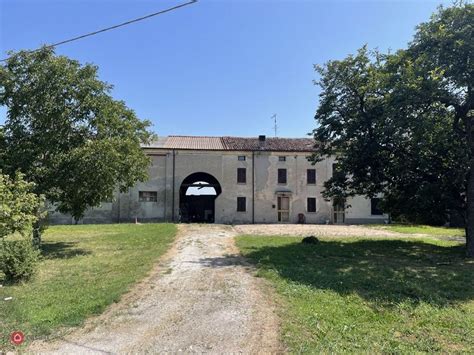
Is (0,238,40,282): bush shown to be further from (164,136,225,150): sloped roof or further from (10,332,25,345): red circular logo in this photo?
(164,136,225,150): sloped roof

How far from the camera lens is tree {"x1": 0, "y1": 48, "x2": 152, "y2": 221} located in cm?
1416

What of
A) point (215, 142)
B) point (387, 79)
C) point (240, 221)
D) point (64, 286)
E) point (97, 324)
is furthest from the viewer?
point (215, 142)

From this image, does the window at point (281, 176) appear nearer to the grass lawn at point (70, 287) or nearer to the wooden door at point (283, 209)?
the wooden door at point (283, 209)

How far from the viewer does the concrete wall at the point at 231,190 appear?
3441cm

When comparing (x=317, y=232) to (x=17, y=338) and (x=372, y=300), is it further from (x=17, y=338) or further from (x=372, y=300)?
(x=17, y=338)

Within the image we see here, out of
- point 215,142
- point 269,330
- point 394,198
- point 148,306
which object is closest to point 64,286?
point 148,306

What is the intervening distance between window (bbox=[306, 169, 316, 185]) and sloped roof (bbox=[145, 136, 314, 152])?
193cm

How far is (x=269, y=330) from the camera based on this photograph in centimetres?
588

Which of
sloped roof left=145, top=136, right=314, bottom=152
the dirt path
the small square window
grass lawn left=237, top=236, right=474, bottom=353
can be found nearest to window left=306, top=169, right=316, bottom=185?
the small square window

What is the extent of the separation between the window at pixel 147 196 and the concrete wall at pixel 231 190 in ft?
0.89

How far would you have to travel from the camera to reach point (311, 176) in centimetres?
3678

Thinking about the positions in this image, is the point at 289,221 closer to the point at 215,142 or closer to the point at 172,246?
the point at 215,142

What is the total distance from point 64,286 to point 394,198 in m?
13.7

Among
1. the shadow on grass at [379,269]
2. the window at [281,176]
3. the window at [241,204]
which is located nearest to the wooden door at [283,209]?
the window at [281,176]
